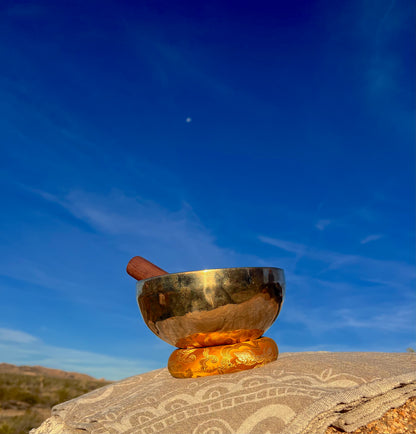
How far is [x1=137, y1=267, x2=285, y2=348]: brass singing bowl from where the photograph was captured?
2.44 meters

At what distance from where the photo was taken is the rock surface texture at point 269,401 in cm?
193

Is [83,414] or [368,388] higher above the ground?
[368,388]

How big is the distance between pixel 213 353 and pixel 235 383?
1.14ft

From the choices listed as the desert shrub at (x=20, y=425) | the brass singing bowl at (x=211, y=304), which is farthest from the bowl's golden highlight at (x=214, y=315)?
the desert shrub at (x=20, y=425)

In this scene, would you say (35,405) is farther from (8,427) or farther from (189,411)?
(189,411)

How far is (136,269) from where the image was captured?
300 centimetres

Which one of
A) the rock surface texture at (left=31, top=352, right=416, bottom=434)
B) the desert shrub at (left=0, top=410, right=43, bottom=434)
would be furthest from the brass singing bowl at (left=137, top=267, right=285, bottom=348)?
the desert shrub at (left=0, top=410, right=43, bottom=434)

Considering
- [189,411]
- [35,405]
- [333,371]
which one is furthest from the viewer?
[35,405]

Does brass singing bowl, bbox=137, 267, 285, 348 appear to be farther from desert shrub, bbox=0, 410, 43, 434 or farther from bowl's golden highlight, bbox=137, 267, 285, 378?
desert shrub, bbox=0, 410, 43, 434

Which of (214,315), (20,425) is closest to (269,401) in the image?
(214,315)

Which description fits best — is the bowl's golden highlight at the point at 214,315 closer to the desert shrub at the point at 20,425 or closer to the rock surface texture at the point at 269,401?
the rock surface texture at the point at 269,401

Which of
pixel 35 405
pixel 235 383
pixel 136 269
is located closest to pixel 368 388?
pixel 235 383

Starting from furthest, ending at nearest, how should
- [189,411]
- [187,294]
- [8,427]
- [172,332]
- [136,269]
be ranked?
[8,427] < [136,269] < [172,332] < [187,294] < [189,411]

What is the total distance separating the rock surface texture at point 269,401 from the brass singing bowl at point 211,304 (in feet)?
0.84
